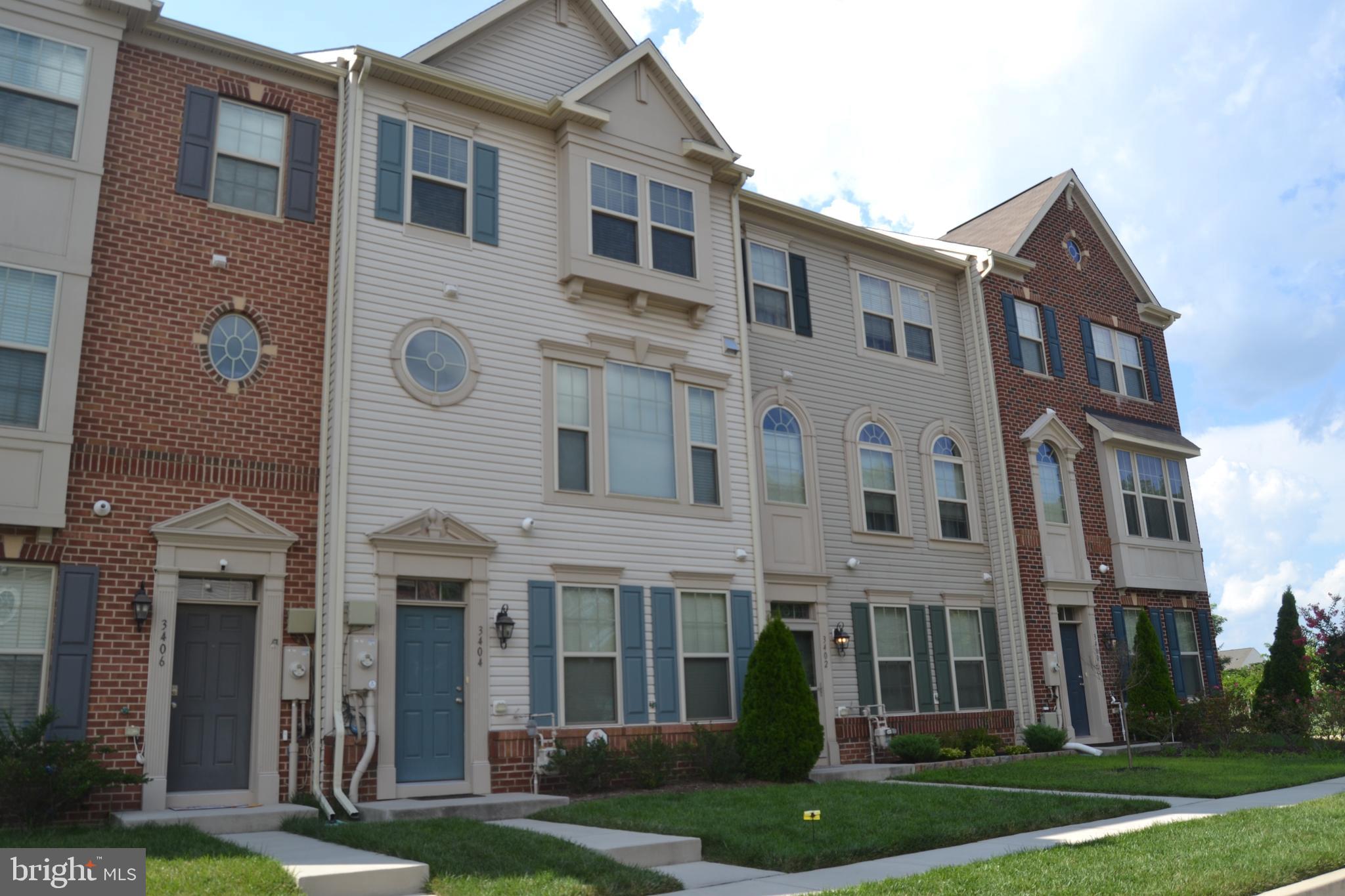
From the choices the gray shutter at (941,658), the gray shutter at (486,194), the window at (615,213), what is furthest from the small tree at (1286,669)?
the gray shutter at (486,194)

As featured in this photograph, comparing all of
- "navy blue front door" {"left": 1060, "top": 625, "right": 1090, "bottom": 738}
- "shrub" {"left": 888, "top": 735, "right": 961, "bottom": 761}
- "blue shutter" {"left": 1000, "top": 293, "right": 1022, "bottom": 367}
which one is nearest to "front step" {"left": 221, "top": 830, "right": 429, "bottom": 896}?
"shrub" {"left": 888, "top": 735, "right": 961, "bottom": 761}

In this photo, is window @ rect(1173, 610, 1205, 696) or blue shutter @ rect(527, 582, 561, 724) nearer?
blue shutter @ rect(527, 582, 561, 724)

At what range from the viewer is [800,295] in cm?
1841

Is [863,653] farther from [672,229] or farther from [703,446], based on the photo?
[672,229]

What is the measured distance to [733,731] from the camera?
1446cm

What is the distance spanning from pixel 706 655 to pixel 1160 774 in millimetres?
5910

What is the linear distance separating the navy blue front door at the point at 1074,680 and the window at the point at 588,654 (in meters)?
9.61

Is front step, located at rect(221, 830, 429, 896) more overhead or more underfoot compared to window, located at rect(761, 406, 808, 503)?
more underfoot

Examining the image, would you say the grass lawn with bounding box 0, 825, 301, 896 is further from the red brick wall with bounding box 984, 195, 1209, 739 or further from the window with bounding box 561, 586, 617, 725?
the red brick wall with bounding box 984, 195, 1209, 739

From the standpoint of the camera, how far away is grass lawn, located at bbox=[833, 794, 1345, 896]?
7234 mm

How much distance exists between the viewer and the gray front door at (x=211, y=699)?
11438 millimetres

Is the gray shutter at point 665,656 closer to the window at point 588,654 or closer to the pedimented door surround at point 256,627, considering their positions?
the window at point 588,654

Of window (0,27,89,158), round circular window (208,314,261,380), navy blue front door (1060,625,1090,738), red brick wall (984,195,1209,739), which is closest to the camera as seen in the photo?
window (0,27,89,158)

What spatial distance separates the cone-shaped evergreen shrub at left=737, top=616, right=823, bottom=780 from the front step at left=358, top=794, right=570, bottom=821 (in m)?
3.02
